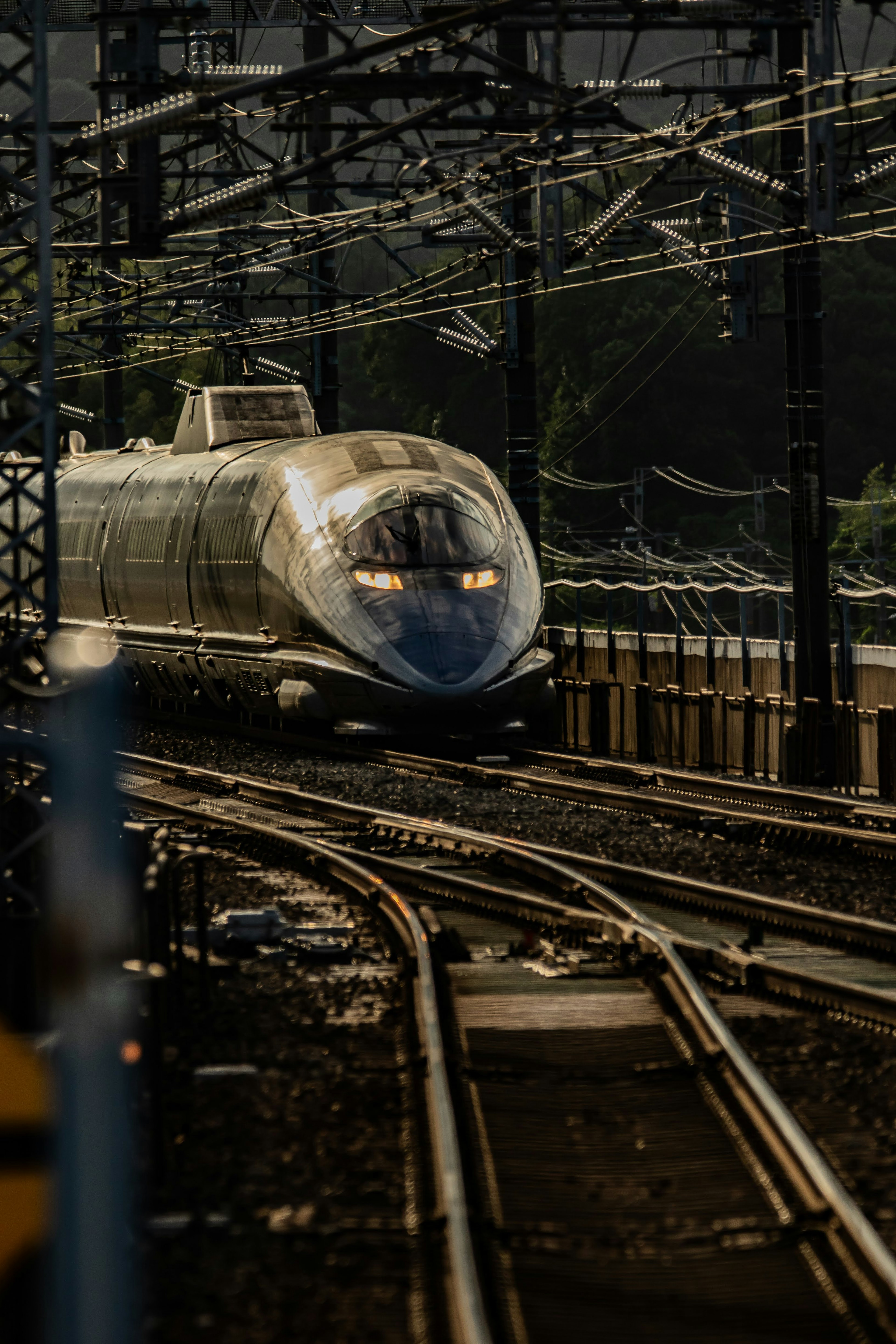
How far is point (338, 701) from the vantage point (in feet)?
67.5

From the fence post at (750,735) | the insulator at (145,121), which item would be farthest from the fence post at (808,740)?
the insulator at (145,121)

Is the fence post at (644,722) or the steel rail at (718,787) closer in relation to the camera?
the steel rail at (718,787)

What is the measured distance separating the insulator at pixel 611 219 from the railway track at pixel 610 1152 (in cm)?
980

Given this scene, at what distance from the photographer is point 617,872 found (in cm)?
1352

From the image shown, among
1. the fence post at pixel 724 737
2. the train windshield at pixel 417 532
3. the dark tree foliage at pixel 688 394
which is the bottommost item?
the fence post at pixel 724 737

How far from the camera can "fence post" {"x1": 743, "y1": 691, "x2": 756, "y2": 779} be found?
2056 cm

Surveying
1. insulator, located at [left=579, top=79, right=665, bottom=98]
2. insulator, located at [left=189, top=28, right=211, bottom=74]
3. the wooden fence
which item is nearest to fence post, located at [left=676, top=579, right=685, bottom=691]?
the wooden fence

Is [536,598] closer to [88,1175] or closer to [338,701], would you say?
[338,701]

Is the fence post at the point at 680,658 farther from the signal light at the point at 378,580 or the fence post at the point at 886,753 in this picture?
the fence post at the point at 886,753

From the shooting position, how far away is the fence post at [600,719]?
2319 cm

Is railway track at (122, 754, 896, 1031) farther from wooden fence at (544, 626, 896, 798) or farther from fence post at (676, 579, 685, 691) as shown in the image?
fence post at (676, 579, 685, 691)

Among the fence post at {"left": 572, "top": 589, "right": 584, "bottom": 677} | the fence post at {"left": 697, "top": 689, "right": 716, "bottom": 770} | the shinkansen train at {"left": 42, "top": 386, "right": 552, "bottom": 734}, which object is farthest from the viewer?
the fence post at {"left": 572, "top": 589, "right": 584, "bottom": 677}

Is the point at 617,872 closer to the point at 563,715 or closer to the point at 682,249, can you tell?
the point at 682,249

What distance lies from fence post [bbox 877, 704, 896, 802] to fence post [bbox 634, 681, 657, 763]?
14.6 feet
